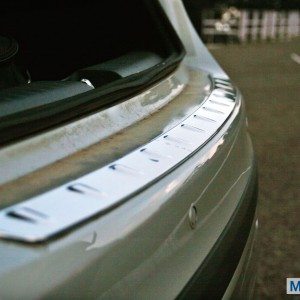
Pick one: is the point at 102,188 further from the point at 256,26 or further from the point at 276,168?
the point at 256,26

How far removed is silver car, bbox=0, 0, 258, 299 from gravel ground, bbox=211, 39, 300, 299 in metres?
0.55

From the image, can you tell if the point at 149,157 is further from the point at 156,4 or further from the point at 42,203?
the point at 156,4

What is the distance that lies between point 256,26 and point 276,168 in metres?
20.8

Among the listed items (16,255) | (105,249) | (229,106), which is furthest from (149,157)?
(229,106)

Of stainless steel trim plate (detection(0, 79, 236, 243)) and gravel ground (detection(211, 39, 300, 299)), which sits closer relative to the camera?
stainless steel trim plate (detection(0, 79, 236, 243))

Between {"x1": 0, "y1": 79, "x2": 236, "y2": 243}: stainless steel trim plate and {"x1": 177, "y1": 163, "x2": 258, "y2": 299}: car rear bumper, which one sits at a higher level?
{"x1": 0, "y1": 79, "x2": 236, "y2": 243}: stainless steel trim plate

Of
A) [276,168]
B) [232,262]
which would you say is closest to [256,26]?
[276,168]

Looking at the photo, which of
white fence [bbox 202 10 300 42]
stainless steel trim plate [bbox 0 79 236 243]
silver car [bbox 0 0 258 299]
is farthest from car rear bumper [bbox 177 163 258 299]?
white fence [bbox 202 10 300 42]

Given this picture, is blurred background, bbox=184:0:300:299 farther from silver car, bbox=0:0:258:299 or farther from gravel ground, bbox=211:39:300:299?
silver car, bbox=0:0:258:299

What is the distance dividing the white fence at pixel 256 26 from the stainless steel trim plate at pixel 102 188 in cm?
2052

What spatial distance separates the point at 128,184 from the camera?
1.06m

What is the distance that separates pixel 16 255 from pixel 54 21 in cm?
185

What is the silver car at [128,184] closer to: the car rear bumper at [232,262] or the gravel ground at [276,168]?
the car rear bumper at [232,262]

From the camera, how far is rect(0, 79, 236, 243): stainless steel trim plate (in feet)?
2.85
